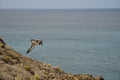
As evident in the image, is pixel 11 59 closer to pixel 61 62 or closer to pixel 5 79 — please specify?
pixel 5 79

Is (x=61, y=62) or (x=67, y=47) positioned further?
(x=67, y=47)

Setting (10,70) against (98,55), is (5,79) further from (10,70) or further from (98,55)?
(98,55)

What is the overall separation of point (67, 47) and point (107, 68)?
105 feet

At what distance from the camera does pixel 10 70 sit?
18.9m

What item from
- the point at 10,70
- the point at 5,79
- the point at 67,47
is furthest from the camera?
the point at 67,47

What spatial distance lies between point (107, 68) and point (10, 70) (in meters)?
45.7

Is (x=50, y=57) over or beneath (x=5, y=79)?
over

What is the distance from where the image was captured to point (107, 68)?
63250 mm

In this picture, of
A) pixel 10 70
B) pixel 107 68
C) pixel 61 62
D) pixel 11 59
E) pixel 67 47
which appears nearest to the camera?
pixel 10 70

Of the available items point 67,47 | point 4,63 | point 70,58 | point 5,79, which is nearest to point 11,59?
point 4,63

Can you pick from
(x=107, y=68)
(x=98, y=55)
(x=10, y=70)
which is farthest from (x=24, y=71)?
(x=98, y=55)

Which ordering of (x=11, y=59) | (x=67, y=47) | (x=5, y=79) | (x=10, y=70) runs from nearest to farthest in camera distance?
(x=5, y=79) → (x=10, y=70) → (x=11, y=59) → (x=67, y=47)

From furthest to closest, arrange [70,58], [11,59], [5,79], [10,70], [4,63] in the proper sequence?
[70,58] → [11,59] → [4,63] → [10,70] → [5,79]

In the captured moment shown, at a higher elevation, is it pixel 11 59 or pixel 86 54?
pixel 86 54
